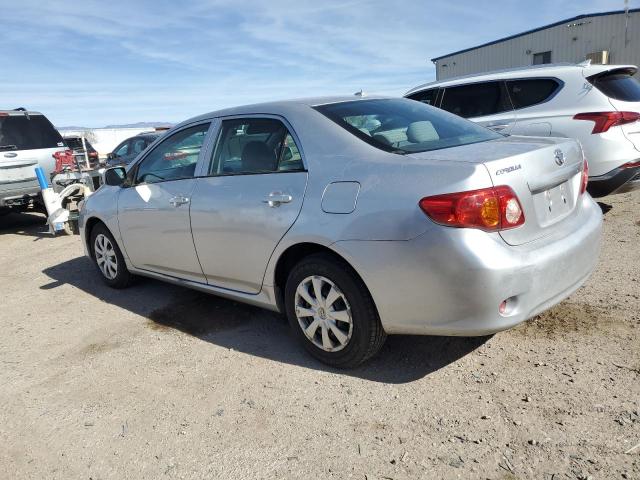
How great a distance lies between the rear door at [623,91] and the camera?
5.25 metres

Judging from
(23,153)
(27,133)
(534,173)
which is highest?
(27,133)

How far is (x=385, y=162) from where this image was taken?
276cm

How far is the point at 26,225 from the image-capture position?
32.3 feet

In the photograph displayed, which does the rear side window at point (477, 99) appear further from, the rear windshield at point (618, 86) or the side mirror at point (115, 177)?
the side mirror at point (115, 177)

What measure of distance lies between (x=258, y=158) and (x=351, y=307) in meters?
1.22

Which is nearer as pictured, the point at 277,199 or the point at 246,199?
the point at 277,199

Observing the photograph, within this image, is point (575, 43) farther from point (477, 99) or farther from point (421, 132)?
point (421, 132)

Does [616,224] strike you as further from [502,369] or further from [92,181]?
[92,181]

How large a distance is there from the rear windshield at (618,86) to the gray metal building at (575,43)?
14.4 metres

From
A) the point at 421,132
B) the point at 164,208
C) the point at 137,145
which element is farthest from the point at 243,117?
the point at 137,145

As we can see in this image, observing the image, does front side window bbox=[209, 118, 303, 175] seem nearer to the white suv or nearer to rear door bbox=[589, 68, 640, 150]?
the white suv

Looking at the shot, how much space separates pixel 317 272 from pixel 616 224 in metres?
4.18

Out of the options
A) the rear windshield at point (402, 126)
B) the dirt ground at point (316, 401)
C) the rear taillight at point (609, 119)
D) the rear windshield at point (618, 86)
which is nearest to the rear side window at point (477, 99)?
the rear windshield at point (618, 86)

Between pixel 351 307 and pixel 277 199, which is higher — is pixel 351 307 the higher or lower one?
the lower one
